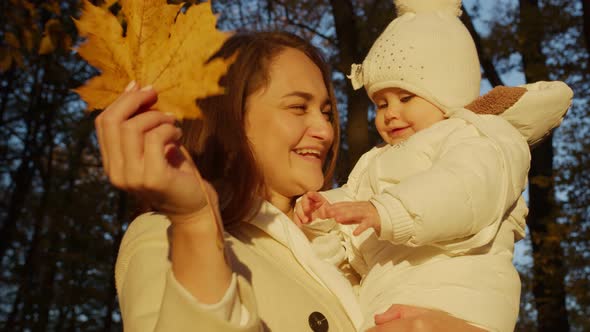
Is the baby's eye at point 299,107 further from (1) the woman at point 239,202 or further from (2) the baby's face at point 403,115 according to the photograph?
(2) the baby's face at point 403,115

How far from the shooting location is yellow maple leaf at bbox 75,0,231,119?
1603mm

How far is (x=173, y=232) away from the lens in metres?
1.62

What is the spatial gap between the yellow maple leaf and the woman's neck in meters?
1.41

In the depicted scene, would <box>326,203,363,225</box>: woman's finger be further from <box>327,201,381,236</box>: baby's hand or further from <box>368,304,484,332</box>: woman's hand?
<box>368,304,484,332</box>: woman's hand

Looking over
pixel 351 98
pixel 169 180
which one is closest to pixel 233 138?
pixel 169 180

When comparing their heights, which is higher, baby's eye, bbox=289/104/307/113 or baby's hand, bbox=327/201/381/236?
baby's eye, bbox=289/104/307/113

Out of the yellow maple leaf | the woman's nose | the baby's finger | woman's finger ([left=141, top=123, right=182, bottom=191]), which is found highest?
the yellow maple leaf

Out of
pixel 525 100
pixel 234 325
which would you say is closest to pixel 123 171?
pixel 234 325

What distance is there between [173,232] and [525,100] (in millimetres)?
1792

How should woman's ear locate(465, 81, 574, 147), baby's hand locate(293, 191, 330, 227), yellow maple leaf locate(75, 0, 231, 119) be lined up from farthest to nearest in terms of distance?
woman's ear locate(465, 81, 574, 147), baby's hand locate(293, 191, 330, 227), yellow maple leaf locate(75, 0, 231, 119)

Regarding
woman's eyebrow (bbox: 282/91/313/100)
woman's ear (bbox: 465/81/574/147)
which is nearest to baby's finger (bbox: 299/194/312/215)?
woman's eyebrow (bbox: 282/91/313/100)

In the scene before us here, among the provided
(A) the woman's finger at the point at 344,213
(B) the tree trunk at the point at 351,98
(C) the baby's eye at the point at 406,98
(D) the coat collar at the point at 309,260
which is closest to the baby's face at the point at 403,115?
(C) the baby's eye at the point at 406,98

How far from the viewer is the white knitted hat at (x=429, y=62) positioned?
9.59 ft

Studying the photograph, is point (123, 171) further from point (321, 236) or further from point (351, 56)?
point (351, 56)
